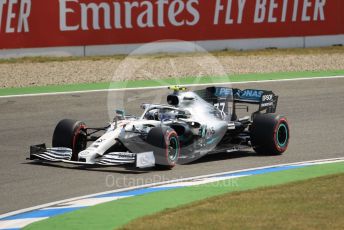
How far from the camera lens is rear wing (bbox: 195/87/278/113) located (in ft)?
49.3

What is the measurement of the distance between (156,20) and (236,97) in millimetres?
11742

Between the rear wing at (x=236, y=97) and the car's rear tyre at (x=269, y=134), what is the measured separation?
0.72m

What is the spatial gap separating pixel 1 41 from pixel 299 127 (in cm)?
1066

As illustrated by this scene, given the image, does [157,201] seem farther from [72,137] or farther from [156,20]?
[156,20]

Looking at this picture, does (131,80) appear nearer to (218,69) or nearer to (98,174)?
(218,69)

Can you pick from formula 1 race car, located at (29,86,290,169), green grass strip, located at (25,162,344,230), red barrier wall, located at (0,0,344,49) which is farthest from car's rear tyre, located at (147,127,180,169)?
red barrier wall, located at (0,0,344,49)

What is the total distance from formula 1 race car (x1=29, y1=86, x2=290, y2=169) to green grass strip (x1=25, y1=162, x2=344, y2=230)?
1.13 metres

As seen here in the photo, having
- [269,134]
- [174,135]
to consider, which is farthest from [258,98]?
[174,135]

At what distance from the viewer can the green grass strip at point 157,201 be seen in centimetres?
996

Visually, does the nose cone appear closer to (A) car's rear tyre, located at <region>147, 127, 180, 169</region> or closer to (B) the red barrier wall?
(A) car's rear tyre, located at <region>147, 127, 180, 169</region>

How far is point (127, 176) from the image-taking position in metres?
12.9

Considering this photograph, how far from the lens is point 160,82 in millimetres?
23594

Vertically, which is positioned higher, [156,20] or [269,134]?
[156,20]

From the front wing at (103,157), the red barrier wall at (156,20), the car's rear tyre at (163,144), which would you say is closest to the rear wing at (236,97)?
the car's rear tyre at (163,144)
